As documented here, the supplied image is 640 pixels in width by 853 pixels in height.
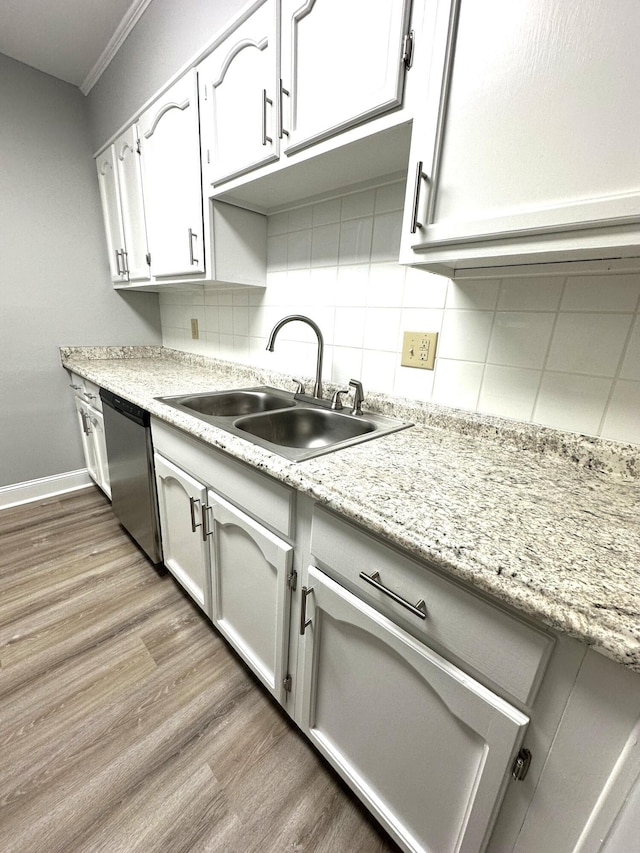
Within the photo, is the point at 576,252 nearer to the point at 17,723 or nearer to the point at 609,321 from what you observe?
the point at 609,321

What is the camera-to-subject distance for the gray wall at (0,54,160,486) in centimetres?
178

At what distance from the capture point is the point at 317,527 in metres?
0.72

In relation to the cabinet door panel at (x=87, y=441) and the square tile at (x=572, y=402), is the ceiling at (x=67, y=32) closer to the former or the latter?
the cabinet door panel at (x=87, y=441)

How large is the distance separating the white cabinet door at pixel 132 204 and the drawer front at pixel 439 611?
1819 mm

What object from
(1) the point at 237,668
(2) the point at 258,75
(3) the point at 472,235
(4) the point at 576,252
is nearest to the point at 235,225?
(2) the point at 258,75

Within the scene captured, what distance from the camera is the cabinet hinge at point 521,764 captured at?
1.57 feet

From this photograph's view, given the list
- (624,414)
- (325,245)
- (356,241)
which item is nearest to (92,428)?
(325,245)

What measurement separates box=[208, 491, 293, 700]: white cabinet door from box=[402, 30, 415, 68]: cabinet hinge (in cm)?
109

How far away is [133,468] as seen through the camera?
1.48 metres

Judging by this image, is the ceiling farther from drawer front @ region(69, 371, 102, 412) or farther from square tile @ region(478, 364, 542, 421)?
square tile @ region(478, 364, 542, 421)

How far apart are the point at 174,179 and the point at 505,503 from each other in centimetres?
176

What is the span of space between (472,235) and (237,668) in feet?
4.73

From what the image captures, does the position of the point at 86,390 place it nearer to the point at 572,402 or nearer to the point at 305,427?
the point at 305,427

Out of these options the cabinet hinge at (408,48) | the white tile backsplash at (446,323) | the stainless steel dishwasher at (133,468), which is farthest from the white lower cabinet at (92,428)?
the cabinet hinge at (408,48)
